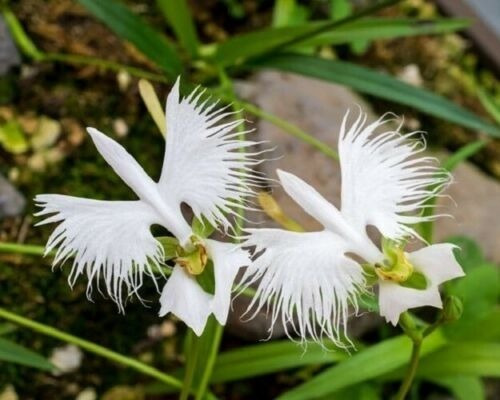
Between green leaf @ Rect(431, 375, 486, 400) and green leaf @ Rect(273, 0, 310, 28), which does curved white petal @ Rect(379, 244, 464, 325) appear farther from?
green leaf @ Rect(273, 0, 310, 28)

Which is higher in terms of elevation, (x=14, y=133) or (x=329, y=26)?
(x=329, y=26)

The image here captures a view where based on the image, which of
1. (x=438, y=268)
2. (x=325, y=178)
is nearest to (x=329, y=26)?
(x=325, y=178)

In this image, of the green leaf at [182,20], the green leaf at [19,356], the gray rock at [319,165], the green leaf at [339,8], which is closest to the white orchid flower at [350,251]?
the green leaf at [19,356]

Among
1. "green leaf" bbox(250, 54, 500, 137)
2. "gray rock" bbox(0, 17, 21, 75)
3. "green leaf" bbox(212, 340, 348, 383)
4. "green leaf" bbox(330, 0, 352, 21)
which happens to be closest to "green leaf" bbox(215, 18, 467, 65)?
→ "green leaf" bbox(250, 54, 500, 137)

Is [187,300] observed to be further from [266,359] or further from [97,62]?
[97,62]

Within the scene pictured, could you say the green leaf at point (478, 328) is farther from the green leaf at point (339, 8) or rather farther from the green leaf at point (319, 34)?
the green leaf at point (339, 8)

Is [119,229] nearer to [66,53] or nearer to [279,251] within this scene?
[279,251]
